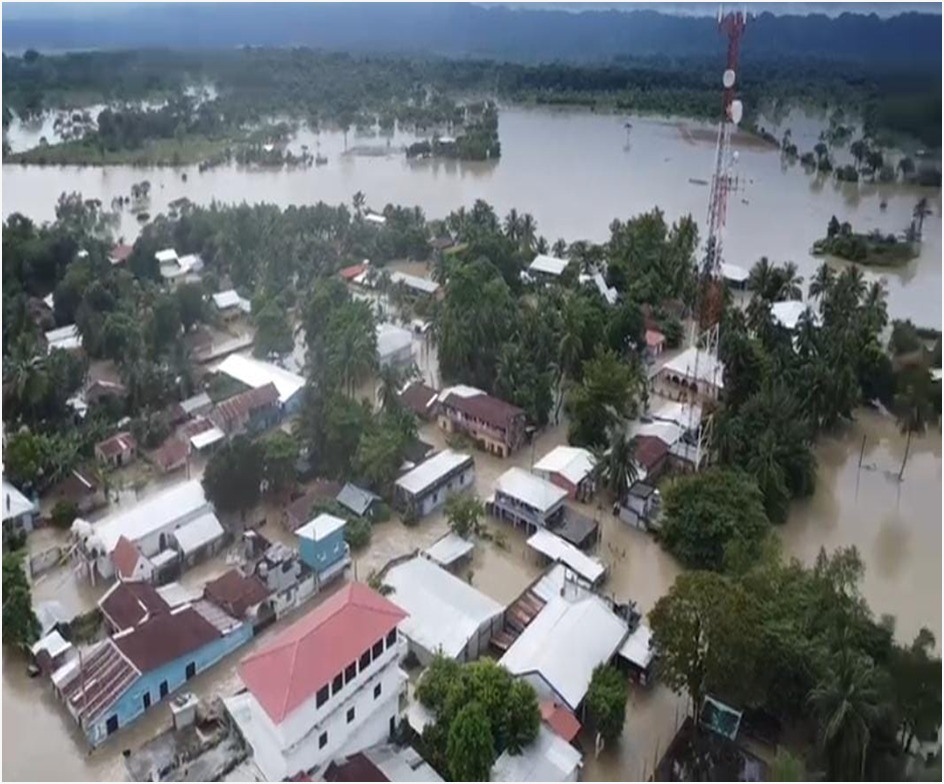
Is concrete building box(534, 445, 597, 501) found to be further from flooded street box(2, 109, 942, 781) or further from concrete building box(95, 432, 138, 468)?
concrete building box(95, 432, 138, 468)

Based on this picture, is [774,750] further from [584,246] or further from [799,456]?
→ [584,246]

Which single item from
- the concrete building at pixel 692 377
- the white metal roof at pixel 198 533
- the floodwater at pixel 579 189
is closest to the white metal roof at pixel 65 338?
the white metal roof at pixel 198 533

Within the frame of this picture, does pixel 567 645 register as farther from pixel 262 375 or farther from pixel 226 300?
pixel 226 300

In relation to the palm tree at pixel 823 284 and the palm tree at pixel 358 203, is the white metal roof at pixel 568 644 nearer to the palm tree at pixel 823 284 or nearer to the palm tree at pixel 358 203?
the palm tree at pixel 823 284

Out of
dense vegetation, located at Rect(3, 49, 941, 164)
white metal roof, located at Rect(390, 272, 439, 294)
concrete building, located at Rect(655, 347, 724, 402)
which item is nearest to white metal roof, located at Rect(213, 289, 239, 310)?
white metal roof, located at Rect(390, 272, 439, 294)

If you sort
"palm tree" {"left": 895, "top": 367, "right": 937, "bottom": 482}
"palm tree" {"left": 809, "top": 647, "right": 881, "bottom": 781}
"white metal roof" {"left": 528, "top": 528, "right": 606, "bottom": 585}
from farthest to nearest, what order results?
"palm tree" {"left": 895, "top": 367, "right": 937, "bottom": 482}
"white metal roof" {"left": 528, "top": 528, "right": 606, "bottom": 585}
"palm tree" {"left": 809, "top": 647, "right": 881, "bottom": 781}

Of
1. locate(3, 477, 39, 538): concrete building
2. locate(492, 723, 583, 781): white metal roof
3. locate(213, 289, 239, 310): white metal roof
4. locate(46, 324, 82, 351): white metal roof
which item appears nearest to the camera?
locate(492, 723, 583, 781): white metal roof

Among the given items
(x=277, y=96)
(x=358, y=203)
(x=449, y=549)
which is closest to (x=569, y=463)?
(x=449, y=549)
